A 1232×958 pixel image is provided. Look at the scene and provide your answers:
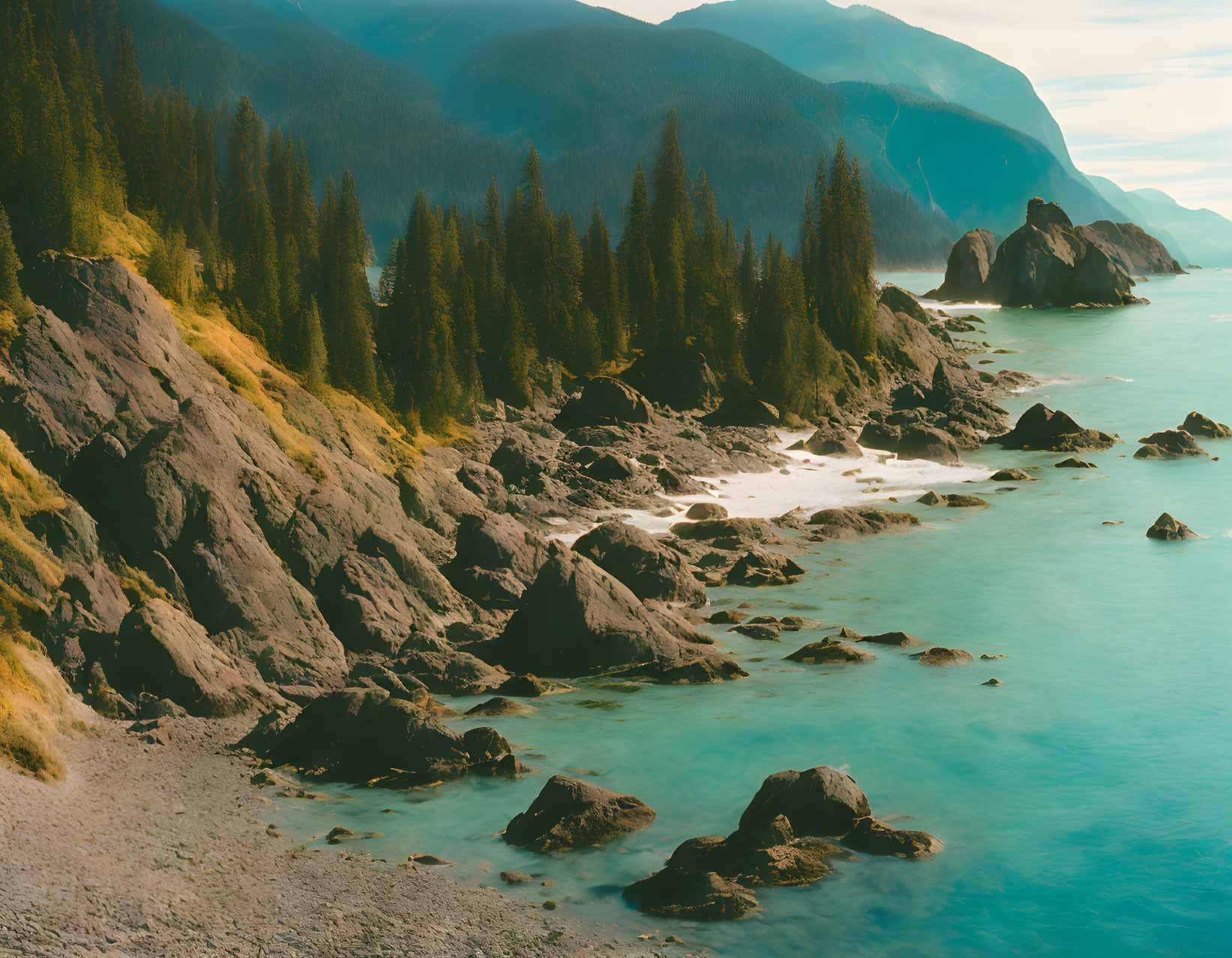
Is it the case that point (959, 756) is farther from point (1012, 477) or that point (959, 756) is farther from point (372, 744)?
point (1012, 477)

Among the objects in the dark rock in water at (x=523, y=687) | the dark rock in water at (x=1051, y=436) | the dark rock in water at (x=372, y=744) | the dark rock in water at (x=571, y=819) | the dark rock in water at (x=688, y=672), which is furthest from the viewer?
the dark rock in water at (x=1051, y=436)

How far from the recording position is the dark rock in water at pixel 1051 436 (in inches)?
2267

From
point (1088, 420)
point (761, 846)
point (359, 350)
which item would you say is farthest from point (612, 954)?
point (1088, 420)

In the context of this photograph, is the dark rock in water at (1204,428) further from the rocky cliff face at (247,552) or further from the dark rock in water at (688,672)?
the dark rock in water at (688,672)

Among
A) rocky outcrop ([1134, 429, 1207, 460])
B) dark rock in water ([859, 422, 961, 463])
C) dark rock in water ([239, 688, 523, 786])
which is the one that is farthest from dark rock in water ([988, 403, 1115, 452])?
dark rock in water ([239, 688, 523, 786])

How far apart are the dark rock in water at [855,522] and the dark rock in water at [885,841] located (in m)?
21.9

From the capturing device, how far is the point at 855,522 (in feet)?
131

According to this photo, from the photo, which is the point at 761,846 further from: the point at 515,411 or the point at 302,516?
the point at 515,411

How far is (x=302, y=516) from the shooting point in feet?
83.0

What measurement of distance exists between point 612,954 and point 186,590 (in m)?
13.2

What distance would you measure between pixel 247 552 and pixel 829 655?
14729 millimetres

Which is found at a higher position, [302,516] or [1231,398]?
[1231,398]

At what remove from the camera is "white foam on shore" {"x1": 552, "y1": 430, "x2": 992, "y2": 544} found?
4288 centimetres

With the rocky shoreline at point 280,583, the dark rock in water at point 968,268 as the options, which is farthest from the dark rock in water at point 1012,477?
the dark rock in water at point 968,268
